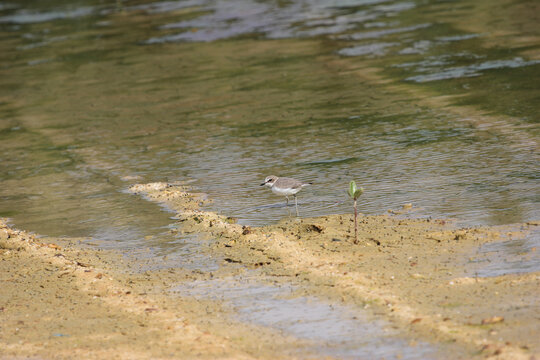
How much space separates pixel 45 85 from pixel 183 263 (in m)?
11.9

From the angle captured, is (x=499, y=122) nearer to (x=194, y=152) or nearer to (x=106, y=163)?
(x=194, y=152)

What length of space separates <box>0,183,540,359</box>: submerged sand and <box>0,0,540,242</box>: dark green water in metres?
0.61

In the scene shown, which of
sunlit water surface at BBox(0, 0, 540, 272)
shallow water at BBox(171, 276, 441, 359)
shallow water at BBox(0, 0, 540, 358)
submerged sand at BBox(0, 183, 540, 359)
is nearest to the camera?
shallow water at BBox(171, 276, 441, 359)

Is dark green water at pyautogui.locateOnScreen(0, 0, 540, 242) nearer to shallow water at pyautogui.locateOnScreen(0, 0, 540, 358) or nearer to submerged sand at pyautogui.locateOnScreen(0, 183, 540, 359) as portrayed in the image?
shallow water at pyautogui.locateOnScreen(0, 0, 540, 358)

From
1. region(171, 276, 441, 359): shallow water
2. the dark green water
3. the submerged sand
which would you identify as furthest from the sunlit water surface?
region(171, 276, 441, 359): shallow water

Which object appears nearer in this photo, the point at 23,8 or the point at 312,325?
A: the point at 312,325

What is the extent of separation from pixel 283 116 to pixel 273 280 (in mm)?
6957

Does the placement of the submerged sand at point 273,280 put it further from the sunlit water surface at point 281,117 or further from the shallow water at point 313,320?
the sunlit water surface at point 281,117

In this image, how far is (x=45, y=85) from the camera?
61.7 feet

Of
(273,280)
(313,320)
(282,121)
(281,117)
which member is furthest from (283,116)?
(313,320)

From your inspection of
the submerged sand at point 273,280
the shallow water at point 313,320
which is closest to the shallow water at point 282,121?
the shallow water at point 313,320

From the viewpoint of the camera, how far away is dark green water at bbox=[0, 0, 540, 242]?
9781 mm

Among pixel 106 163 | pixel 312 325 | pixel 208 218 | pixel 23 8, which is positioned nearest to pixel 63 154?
pixel 106 163

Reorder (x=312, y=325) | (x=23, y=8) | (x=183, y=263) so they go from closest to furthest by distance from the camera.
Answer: (x=312, y=325) < (x=183, y=263) < (x=23, y=8)
